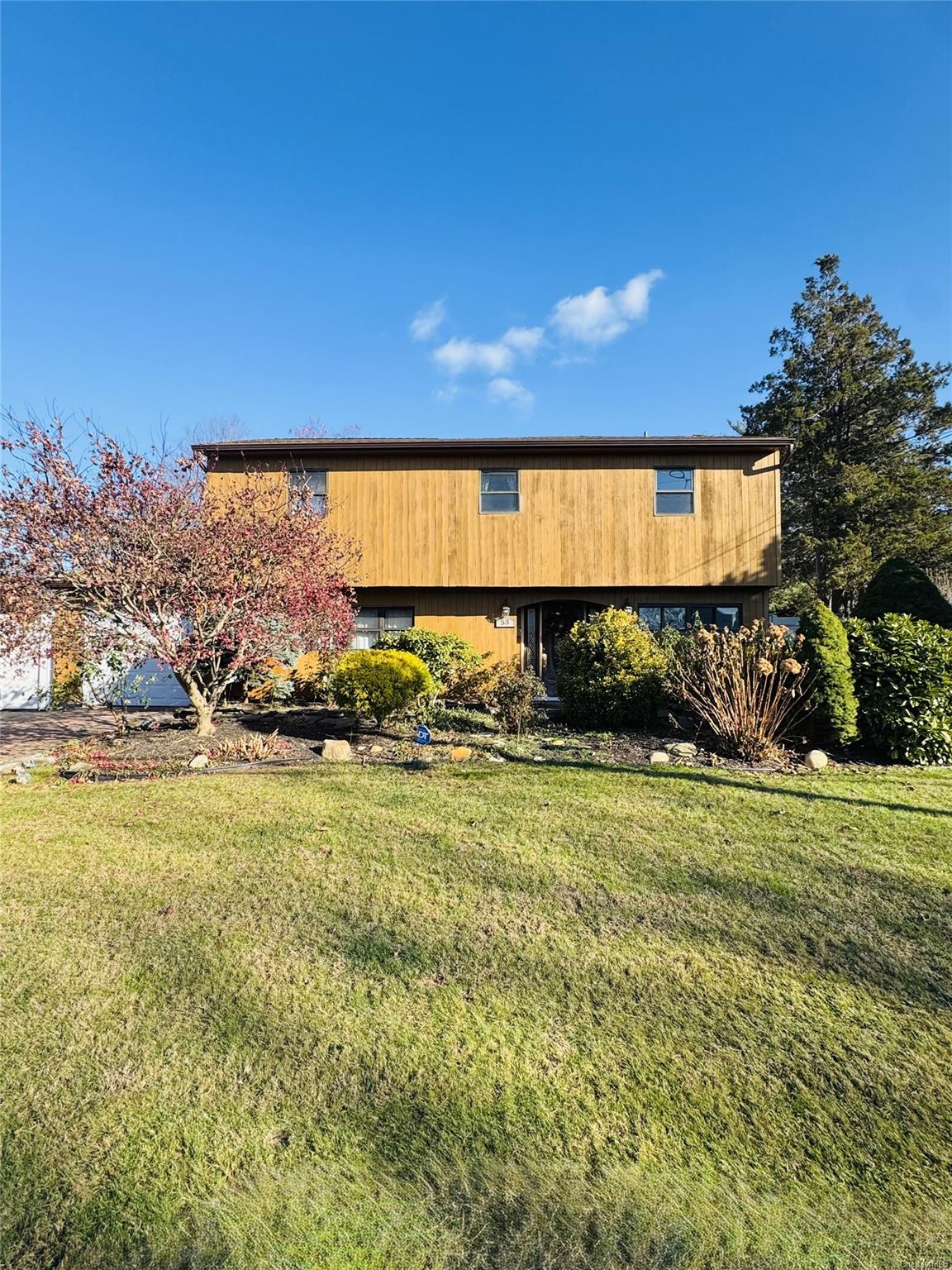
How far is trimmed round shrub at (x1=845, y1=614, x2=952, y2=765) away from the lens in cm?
721

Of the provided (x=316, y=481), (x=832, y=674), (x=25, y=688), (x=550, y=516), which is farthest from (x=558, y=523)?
(x=25, y=688)

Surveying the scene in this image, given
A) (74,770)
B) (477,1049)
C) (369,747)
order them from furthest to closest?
(369,747)
(74,770)
(477,1049)

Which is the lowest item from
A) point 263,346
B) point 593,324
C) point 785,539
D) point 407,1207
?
point 407,1207

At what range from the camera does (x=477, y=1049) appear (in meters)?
2.56

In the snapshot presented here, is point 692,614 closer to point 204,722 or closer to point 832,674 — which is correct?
point 832,674

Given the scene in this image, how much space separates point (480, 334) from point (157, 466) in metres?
13.8

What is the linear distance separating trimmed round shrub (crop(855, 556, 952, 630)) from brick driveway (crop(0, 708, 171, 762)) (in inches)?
475

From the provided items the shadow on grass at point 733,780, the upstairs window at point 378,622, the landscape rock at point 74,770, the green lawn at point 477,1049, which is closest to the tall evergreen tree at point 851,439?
the upstairs window at point 378,622

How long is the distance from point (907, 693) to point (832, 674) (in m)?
0.87

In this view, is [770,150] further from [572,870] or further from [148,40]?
[572,870]

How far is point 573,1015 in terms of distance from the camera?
2795 millimetres

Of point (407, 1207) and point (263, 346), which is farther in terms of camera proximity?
point (263, 346)

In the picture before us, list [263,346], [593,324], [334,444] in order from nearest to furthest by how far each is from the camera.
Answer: [334,444] < [263,346] < [593,324]

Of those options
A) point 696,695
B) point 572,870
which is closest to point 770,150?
point 696,695
